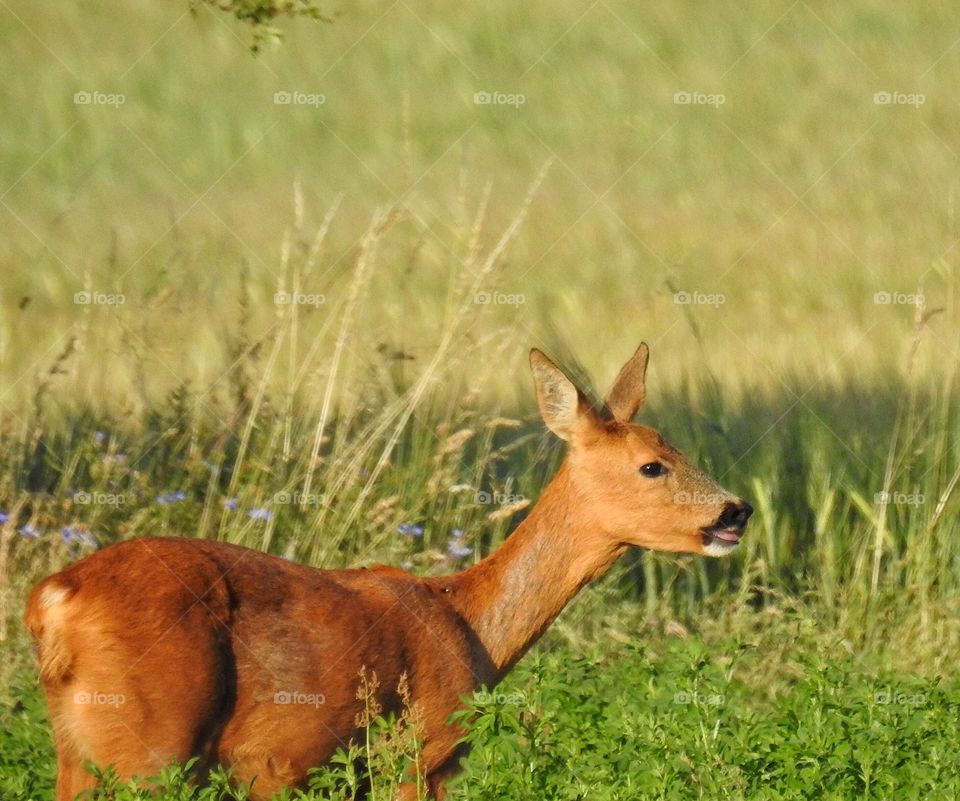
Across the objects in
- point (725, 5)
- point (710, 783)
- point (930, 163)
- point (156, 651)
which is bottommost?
point (710, 783)

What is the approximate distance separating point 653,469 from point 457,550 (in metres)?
1.69

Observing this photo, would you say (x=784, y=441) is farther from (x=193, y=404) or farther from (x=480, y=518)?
(x=193, y=404)

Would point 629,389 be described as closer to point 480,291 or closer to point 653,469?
point 653,469

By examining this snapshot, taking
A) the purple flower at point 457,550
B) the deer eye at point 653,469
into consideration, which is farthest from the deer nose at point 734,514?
the purple flower at point 457,550

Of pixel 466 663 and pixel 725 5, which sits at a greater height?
pixel 725 5

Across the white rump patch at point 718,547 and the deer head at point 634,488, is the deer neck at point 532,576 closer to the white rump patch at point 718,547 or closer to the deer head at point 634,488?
the deer head at point 634,488

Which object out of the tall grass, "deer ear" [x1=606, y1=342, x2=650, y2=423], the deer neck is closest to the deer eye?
the deer neck

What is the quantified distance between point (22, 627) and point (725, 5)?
18398mm

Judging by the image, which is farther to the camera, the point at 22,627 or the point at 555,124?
the point at 555,124

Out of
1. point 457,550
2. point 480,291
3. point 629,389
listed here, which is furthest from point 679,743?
point 480,291

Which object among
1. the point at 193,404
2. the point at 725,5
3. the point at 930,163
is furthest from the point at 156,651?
the point at 725,5

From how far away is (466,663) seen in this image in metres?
6.26

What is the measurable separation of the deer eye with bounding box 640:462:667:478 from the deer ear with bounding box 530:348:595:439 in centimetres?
24

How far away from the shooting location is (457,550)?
8102 millimetres
